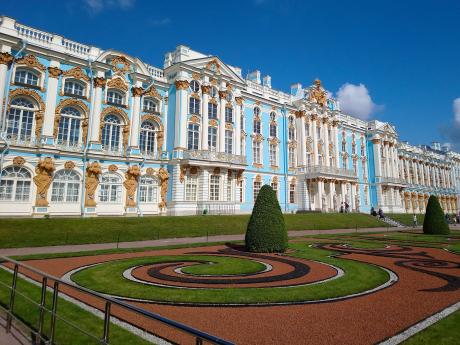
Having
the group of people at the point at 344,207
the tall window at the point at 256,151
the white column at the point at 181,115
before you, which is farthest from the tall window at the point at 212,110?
the group of people at the point at 344,207

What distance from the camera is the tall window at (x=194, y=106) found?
112ft

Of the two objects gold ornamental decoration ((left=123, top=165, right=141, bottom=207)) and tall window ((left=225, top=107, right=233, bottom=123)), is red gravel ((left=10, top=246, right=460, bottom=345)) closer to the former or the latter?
gold ornamental decoration ((left=123, top=165, right=141, bottom=207))

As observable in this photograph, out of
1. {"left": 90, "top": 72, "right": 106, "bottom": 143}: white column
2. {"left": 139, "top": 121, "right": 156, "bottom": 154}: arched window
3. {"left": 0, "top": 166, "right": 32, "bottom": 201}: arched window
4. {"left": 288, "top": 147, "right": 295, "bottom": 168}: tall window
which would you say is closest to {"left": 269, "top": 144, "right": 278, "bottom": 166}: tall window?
{"left": 288, "top": 147, "right": 295, "bottom": 168}: tall window

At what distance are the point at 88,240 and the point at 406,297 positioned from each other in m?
17.8

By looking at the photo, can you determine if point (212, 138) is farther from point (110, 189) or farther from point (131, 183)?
point (110, 189)

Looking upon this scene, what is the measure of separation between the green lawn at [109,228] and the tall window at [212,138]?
886 cm

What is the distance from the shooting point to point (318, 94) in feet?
165

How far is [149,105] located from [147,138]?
11.2 feet

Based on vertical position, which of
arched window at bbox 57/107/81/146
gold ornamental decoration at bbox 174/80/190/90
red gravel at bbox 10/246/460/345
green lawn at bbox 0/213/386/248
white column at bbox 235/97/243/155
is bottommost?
red gravel at bbox 10/246/460/345

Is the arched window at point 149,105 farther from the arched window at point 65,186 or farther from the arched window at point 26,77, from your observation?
the arched window at point 65,186

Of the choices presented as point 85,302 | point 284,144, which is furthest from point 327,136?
point 85,302

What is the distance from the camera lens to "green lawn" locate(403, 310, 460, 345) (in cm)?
573

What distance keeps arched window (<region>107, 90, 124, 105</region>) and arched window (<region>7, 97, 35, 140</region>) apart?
251 inches

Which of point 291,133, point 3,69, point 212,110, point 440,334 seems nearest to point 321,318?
point 440,334
